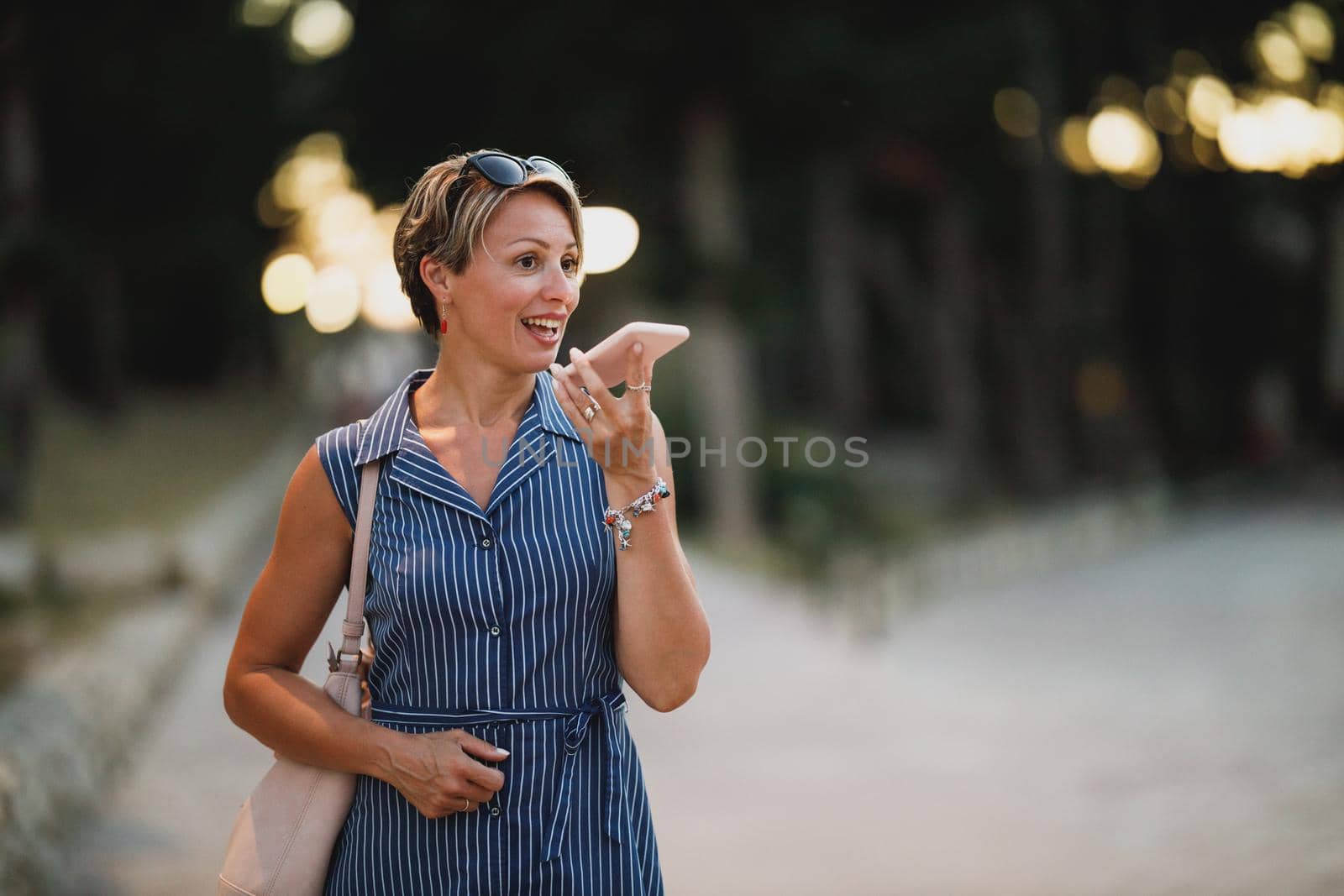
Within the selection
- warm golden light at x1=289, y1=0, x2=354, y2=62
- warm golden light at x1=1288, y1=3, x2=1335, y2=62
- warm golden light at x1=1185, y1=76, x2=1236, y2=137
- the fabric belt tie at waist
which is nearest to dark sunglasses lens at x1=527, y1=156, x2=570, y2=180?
the fabric belt tie at waist

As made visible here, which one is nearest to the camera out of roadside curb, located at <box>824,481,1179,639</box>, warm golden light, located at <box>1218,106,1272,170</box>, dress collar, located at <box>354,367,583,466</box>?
dress collar, located at <box>354,367,583,466</box>

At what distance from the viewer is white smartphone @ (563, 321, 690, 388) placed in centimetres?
217

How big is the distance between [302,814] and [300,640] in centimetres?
30

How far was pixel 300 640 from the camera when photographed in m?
2.49

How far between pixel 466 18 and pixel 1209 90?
12364 millimetres

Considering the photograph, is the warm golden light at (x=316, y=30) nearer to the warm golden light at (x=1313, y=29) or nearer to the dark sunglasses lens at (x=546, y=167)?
the warm golden light at (x=1313, y=29)

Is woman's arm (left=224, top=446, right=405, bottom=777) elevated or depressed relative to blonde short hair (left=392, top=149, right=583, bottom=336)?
depressed

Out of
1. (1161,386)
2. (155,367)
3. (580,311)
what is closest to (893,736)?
(580,311)

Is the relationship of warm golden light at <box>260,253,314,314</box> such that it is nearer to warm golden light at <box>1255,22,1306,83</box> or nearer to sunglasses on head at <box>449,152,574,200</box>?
warm golden light at <box>1255,22,1306,83</box>

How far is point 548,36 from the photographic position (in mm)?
13773

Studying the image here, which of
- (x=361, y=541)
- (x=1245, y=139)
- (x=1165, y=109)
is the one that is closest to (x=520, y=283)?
(x=361, y=541)

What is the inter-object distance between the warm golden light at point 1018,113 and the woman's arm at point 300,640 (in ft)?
65.1

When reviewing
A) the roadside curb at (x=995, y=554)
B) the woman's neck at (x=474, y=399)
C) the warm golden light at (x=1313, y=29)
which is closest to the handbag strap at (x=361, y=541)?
the woman's neck at (x=474, y=399)

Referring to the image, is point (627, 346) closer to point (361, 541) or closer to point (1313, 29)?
point (361, 541)
